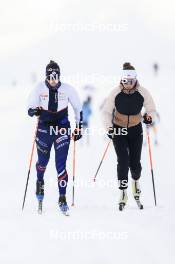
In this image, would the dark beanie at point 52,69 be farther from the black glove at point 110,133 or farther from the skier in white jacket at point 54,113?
the black glove at point 110,133

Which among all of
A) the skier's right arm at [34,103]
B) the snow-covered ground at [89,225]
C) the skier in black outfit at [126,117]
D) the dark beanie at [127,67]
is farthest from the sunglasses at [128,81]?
the snow-covered ground at [89,225]

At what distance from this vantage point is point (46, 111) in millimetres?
8961

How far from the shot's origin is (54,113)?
29.4 feet

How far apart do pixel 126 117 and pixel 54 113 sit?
120 centimetres

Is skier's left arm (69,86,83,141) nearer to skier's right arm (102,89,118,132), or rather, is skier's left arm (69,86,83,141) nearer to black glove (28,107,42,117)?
skier's right arm (102,89,118,132)

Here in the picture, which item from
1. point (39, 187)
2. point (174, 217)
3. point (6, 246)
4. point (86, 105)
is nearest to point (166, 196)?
point (174, 217)

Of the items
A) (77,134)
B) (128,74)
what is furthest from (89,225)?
(128,74)

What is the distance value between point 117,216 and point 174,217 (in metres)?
0.88

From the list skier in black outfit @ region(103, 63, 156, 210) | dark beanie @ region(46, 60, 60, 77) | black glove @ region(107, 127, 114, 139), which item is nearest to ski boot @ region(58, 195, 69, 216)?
skier in black outfit @ region(103, 63, 156, 210)

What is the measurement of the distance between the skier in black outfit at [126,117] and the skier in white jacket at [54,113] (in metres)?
0.57

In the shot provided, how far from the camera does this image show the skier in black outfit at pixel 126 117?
916 centimetres

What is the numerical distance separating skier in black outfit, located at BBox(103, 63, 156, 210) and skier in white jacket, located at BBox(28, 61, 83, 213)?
57 centimetres

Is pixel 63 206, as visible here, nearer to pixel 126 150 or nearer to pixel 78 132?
pixel 78 132

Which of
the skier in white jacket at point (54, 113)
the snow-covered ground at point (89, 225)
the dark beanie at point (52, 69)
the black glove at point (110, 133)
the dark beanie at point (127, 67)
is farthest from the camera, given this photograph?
the black glove at point (110, 133)
